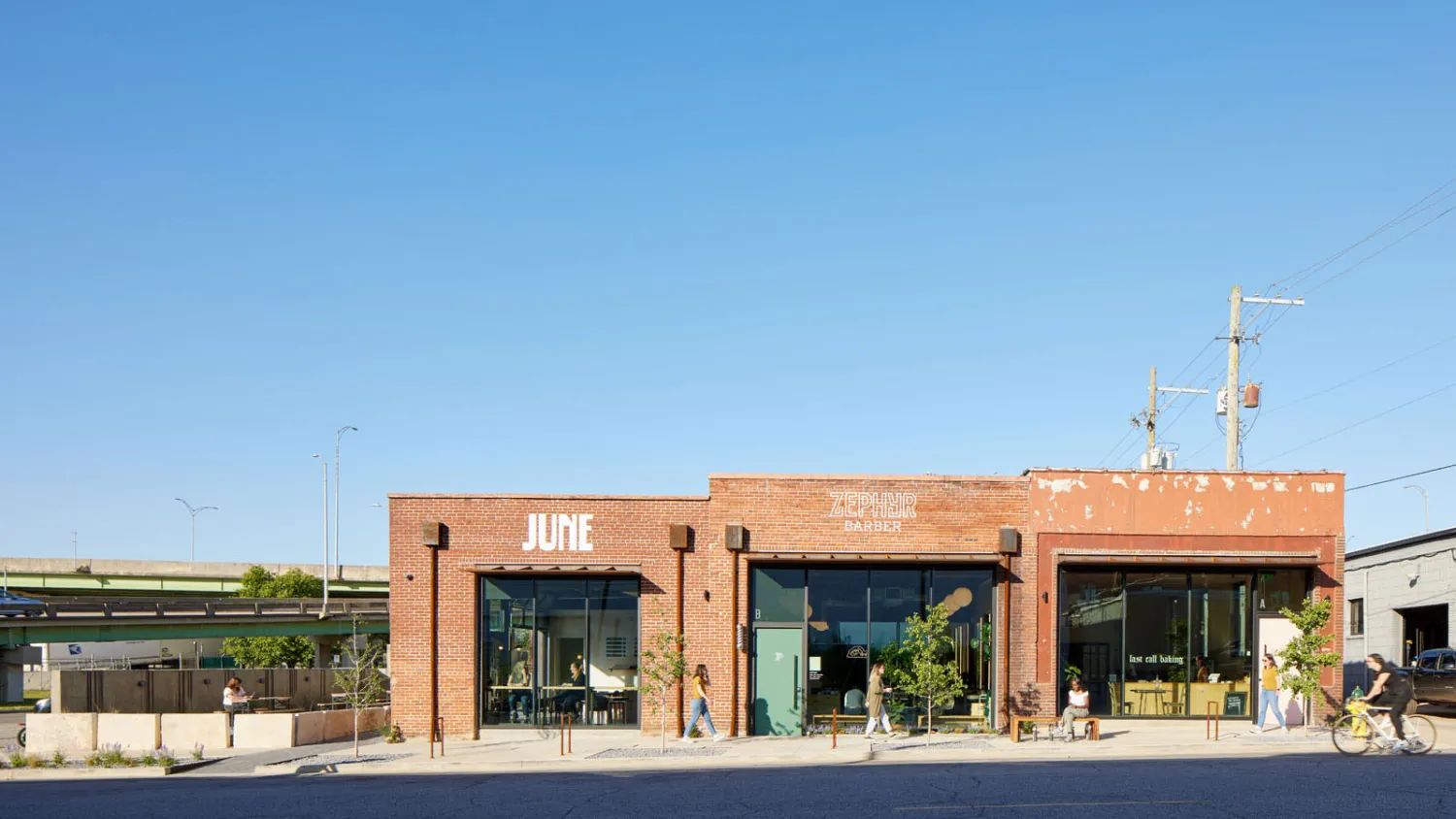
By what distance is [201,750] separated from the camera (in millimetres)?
28297

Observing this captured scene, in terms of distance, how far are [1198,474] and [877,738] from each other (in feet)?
29.1

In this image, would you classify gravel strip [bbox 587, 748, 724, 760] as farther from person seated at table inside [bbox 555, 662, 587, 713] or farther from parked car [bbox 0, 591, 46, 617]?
parked car [bbox 0, 591, 46, 617]

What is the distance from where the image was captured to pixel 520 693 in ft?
95.6

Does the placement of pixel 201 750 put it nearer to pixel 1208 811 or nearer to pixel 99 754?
pixel 99 754

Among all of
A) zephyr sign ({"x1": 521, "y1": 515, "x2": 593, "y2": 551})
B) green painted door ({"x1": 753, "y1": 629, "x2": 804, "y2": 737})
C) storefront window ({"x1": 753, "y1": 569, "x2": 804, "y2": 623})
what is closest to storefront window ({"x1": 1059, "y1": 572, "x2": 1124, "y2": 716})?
storefront window ({"x1": 753, "y1": 569, "x2": 804, "y2": 623})

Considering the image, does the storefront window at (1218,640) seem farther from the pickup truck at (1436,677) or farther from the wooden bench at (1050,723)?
the pickup truck at (1436,677)

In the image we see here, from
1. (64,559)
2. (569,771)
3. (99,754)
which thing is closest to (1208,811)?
(569,771)

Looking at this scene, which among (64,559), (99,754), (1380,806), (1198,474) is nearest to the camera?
(1380,806)

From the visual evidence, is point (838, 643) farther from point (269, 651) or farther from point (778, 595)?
point (269, 651)

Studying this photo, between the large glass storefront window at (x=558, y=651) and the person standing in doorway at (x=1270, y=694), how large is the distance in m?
13.1

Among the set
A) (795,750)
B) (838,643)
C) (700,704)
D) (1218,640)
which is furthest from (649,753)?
(1218,640)

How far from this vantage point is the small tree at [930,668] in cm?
2650

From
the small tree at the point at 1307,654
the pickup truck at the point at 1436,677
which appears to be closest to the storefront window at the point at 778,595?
the small tree at the point at 1307,654

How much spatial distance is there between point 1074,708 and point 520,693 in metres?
11.8
